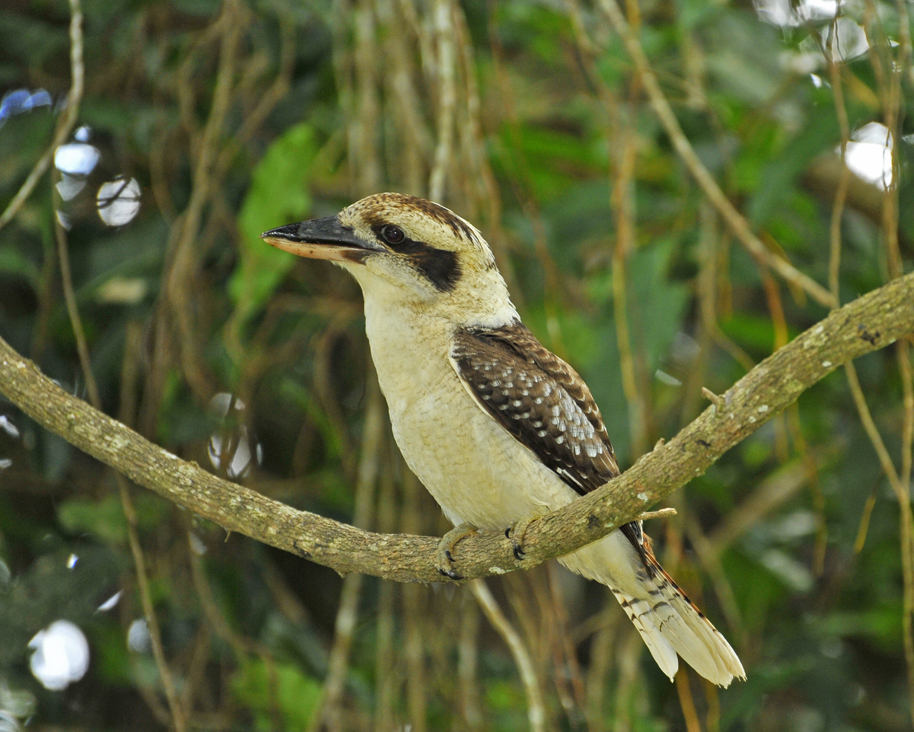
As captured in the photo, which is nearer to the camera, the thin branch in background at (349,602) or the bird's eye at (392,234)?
the bird's eye at (392,234)

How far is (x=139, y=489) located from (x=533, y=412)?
1.59 metres

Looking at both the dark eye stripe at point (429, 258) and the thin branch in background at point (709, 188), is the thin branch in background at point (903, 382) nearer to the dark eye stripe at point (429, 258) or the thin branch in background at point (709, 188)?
the thin branch in background at point (709, 188)

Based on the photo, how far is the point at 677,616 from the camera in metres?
2.28

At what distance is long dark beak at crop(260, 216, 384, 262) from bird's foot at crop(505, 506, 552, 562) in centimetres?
67

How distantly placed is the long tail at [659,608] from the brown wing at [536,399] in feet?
0.57

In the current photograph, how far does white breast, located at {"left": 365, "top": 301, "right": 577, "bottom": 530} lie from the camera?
208 cm

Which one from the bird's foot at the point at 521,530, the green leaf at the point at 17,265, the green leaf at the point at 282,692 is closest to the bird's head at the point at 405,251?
the bird's foot at the point at 521,530

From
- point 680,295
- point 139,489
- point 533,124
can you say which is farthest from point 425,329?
point 533,124

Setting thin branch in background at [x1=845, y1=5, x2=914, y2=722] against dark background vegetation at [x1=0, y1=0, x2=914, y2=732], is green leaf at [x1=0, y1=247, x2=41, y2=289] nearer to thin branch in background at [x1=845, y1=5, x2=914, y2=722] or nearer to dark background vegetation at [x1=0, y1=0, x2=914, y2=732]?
dark background vegetation at [x1=0, y1=0, x2=914, y2=732]

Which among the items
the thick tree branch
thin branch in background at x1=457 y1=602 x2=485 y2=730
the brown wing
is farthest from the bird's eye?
thin branch in background at x1=457 y1=602 x2=485 y2=730

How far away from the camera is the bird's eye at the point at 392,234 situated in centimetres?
211

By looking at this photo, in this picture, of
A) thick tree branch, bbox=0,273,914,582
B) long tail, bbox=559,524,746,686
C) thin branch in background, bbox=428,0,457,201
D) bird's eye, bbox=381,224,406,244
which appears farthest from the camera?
thin branch in background, bbox=428,0,457,201

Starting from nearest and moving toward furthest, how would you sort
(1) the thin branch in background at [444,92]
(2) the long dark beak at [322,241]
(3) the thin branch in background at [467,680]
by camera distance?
(2) the long dark beak at [322,241] → (1) the thin branch in background at [444,92] → (3) the thin branch in background at [467,680]

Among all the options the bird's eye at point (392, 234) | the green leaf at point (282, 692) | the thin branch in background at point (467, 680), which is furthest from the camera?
the green leaf at point (282, 692)
